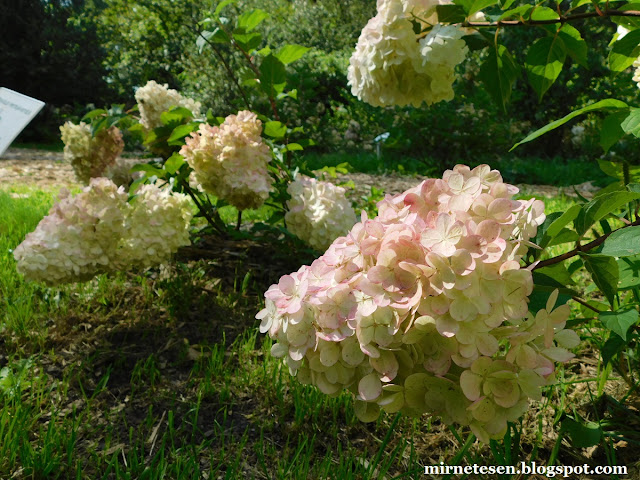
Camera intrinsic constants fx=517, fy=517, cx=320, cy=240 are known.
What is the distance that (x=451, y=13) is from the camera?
43.4 inches

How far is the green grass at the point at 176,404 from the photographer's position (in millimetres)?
1153

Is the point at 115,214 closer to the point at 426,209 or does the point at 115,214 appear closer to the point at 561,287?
the point at 426,209

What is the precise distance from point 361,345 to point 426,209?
0.25 m

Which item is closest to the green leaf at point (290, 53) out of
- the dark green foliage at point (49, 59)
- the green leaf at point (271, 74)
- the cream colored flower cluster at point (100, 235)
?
the green leaf at point (271, 74)

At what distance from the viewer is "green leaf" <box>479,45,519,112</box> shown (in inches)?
45.6

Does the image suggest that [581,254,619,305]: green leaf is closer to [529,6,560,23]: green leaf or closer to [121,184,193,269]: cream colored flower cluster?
[529,6,560,23]: green leaf

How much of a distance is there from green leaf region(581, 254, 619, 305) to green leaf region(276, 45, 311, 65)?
1438 mm

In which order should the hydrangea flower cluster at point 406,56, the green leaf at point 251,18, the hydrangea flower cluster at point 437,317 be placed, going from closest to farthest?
the hydrangea flower cluster at point 437,317 < the hydrangea flower cluster at point 406,56 < the green leaf at point 251,18

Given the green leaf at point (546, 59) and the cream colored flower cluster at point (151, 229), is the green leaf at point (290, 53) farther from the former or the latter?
the green leaf at point (546, 59)

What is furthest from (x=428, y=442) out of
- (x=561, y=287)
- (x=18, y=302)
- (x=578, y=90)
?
(x=578, y=90)

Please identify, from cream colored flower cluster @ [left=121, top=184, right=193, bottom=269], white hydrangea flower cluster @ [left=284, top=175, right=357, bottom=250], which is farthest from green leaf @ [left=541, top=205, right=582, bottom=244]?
cream colored flower cluster @ [left=121, top=184, right=193, bottom=269]

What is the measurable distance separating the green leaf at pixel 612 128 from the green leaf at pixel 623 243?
0.41 meters

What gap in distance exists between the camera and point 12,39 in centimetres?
1057

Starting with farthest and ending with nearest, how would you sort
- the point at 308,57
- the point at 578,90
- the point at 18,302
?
1. the point at 308,57
2. the point at 578,90
3. the point at 18,302
